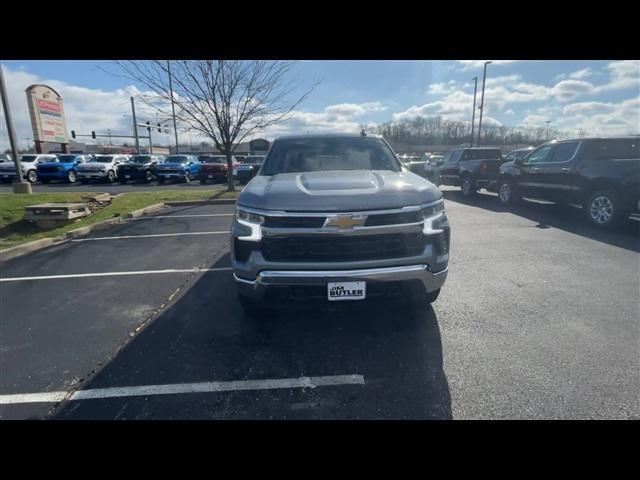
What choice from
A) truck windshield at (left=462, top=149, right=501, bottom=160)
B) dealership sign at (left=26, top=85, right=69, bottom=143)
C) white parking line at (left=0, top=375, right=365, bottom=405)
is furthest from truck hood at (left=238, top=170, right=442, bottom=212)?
dealership sign at (left=26, top=85, right=69, bottom=143)

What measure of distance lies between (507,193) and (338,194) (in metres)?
9.92

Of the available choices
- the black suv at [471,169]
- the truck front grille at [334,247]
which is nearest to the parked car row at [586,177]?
the black suv at [471,169]

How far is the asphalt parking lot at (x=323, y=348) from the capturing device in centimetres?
231

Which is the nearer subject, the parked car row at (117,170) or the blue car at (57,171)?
the parked car row at (117,170)

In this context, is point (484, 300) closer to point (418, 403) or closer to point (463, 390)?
point (463, 390)

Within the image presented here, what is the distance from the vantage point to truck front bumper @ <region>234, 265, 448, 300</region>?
2.62 m

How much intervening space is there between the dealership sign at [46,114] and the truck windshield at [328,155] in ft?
121

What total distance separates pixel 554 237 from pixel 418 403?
6167 mm

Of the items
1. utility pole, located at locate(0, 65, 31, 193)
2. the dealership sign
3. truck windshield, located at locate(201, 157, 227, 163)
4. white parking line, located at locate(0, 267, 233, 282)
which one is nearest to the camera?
white parking line, located at locate(0, 267, 233, 282)

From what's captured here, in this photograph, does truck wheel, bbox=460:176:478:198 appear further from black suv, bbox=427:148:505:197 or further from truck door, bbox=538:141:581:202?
truck door, bbox=538:141:581:202

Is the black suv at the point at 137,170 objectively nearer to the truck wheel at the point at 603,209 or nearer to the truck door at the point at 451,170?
the truck door at the point at 451,170

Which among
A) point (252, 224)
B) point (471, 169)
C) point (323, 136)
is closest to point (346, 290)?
point (252, 224)

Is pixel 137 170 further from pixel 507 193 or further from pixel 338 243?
pixel 338 243

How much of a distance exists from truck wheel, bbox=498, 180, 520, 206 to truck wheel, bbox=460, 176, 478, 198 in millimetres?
1732
